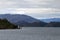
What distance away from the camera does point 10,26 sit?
148 metres

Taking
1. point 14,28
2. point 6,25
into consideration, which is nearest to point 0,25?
point 6,25

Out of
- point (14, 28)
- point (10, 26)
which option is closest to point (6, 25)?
point (10, 26)

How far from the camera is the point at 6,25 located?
147m

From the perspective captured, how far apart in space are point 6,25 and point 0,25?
344cm

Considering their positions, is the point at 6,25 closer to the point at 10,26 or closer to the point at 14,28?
the point at 10,26

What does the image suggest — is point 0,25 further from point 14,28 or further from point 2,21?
point 14,28

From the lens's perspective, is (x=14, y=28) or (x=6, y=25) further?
(x=14, y=28)

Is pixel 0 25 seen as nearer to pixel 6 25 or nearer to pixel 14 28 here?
pixel 6 25

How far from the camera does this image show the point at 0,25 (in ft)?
→ 480

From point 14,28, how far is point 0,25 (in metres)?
Result: 15.5

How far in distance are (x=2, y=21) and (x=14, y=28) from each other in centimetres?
1174

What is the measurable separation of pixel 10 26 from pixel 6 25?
2.56 metres

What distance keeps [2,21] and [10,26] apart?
6630mm

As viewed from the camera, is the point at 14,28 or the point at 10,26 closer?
the point at 10,26
